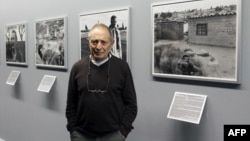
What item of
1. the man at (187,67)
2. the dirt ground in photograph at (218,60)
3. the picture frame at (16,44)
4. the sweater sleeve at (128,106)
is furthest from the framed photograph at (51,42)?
the dirt ground in photograph at (218,60)

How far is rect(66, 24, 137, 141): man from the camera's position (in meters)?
1.99

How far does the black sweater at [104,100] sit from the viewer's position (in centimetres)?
199

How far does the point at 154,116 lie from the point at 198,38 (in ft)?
2.30

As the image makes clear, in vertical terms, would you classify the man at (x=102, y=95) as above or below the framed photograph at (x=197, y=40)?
below

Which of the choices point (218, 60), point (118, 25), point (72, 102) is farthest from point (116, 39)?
point (218, 60)

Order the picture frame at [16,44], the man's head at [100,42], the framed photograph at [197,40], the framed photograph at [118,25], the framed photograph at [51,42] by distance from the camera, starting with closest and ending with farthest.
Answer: the framed photograph at [197,40] → the man's head at [100,42] → the framed photograph at [118,25] → the framed photograph at [51,42] → the picture frame at [16,44]

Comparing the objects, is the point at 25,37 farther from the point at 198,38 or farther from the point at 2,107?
the point at 198,38

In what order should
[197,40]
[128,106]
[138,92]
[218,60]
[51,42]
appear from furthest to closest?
[51,42]
[138,92]
[128,106]
[197,40]
[218,60]

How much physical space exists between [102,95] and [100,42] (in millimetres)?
350

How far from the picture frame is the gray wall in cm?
8

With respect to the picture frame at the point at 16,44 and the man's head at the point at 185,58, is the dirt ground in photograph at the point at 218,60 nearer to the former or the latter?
the man's head at the point at 185,58

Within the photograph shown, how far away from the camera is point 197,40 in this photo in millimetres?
1957

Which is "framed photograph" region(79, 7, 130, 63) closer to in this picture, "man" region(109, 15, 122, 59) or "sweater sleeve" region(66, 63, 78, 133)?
"man" region(109, 15, 122, 59)

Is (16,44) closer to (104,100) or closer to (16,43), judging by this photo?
(16,43)
